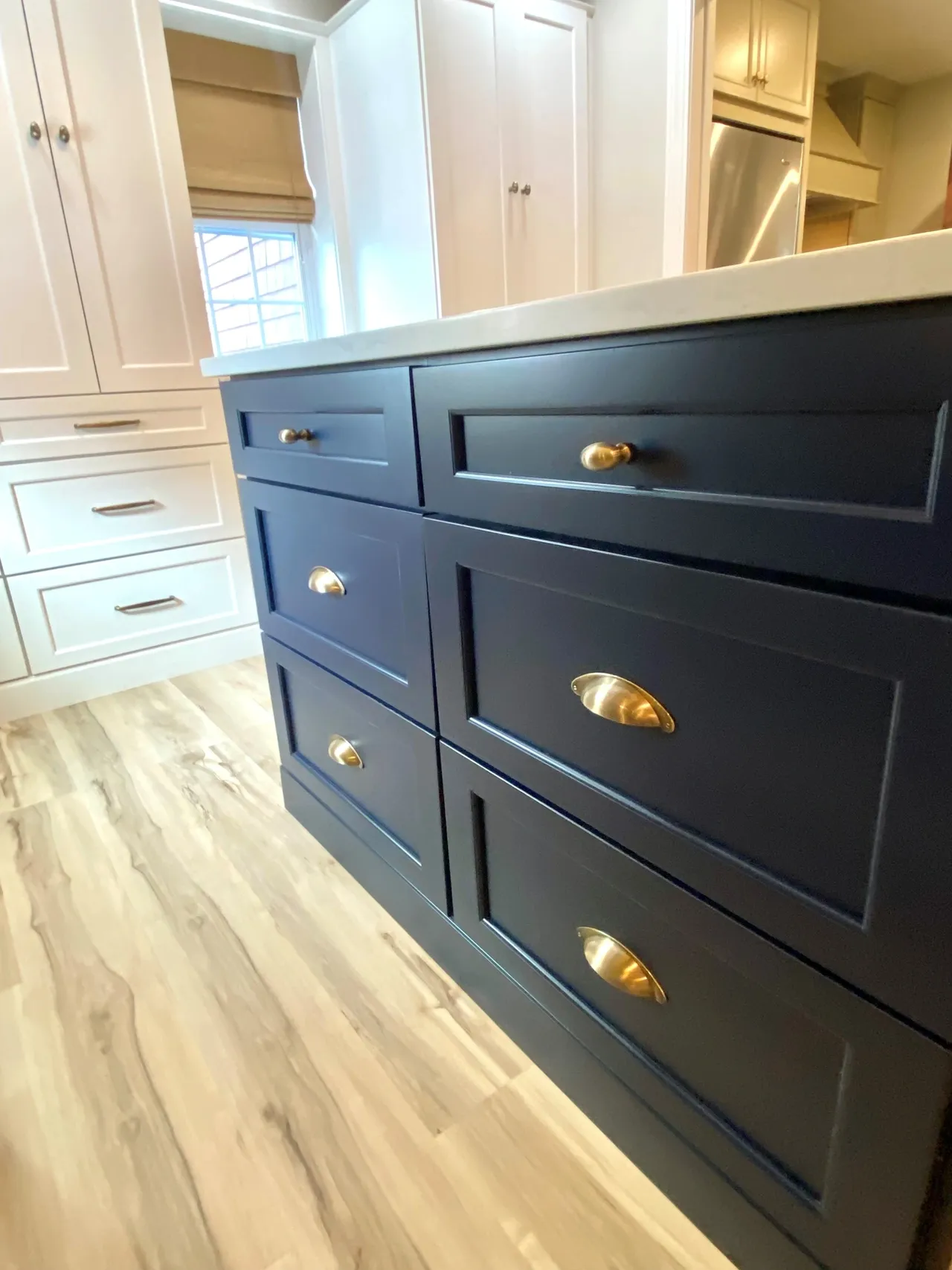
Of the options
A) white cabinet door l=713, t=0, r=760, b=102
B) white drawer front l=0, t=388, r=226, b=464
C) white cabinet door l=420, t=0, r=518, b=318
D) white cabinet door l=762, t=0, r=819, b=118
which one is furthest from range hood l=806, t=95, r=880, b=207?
white drawer front l=0, t=388, r=226, b=464

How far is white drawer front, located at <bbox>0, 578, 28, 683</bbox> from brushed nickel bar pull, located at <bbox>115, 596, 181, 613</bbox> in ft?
0.93

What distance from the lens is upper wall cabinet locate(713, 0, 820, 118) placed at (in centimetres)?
245

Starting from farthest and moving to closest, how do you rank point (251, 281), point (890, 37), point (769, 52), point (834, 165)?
point (834, 165) < point (890, 37) < point (251, 281) < point (769, 52)

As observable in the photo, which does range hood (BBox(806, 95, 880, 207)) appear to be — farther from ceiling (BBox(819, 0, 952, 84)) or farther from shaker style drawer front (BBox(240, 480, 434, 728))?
shaker style drawer front (BBox(240, 480, 434, 728))

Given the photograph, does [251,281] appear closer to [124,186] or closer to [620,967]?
[124,186]

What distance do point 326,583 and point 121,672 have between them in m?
1.51

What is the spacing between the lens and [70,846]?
4.95ft

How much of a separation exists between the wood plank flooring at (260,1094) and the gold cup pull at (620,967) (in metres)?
0.28

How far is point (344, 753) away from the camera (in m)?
1.22

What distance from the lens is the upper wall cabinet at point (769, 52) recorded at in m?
2.45

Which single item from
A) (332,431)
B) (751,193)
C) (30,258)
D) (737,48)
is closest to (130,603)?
(30,258)

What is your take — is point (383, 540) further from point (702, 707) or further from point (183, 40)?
point (183, 40)

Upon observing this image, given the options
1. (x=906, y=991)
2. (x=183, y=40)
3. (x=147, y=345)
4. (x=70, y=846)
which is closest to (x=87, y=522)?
(x=147, y=345)

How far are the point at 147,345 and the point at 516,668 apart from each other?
1.89 metres
